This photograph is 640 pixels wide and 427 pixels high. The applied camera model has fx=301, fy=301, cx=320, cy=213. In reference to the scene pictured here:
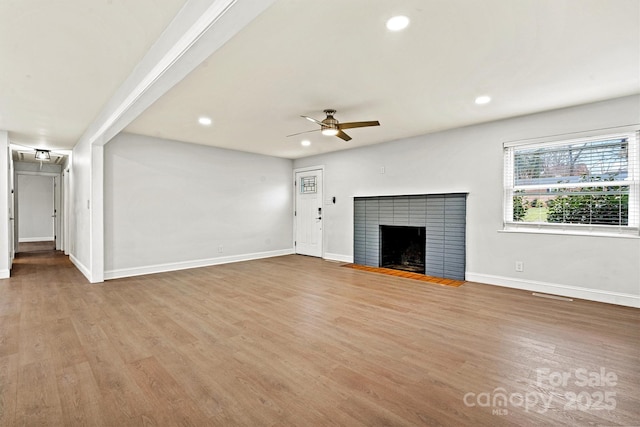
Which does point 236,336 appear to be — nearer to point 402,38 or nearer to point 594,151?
point 402,38

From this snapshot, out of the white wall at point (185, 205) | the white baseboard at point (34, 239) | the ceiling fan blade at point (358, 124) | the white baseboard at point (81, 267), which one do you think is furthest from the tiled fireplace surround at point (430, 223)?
the white baseboard at point (34, 239)

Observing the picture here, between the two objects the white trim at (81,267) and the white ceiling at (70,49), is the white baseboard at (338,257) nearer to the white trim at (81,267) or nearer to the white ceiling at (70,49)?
the white trim at (81,267)

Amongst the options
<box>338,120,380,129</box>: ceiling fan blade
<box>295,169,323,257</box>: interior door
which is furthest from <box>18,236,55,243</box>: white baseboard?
<box>338,120,380,129</box>: ceiling fan blade

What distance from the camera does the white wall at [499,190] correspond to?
12.1ft

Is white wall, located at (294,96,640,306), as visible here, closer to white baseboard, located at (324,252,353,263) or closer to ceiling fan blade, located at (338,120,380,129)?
white baseboard, located at (324,252,353,263)

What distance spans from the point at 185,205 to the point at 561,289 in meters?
6.24

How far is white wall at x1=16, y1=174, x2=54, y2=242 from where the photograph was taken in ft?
32.2

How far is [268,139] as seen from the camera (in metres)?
5.65

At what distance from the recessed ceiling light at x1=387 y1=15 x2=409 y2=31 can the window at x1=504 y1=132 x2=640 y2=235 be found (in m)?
3.10

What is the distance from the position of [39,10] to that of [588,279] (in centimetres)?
599

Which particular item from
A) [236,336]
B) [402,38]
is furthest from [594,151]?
[236,336]

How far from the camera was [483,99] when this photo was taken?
12.0 ft

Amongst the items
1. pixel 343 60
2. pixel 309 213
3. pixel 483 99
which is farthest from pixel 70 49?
pixel 309 213

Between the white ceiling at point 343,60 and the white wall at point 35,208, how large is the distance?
7.30m
